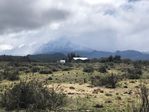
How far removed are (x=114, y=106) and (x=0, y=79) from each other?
19.0 metres

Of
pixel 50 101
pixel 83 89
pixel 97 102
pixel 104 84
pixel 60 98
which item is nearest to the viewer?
pixel 50 101

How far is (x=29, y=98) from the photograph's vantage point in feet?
71.2

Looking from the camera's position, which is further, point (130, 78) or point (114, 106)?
point (130, 78)

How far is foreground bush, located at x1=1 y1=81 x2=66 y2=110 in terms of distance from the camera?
69.3ft

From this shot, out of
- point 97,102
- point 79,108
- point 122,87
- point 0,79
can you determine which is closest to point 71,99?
point 97,102

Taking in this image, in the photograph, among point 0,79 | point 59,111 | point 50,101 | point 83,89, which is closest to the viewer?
point 59,111

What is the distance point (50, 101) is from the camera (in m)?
21.1

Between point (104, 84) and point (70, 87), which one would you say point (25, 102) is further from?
point (104, 84)

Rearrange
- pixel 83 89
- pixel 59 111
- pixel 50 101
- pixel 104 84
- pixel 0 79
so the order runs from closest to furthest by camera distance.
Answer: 1. pixel 59 111
2. pixel 50 101
3. pixel 83 89
4. pixel 104 84
5. pixel 0 79

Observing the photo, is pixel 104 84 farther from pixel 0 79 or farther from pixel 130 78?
pixel 0 79

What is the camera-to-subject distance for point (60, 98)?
22.6 metres

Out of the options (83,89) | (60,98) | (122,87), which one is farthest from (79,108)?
(122,87)

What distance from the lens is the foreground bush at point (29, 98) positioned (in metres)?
21.1

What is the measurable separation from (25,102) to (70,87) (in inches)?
404
